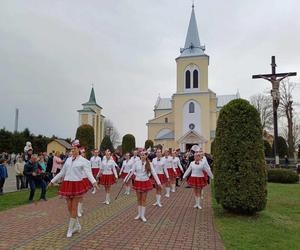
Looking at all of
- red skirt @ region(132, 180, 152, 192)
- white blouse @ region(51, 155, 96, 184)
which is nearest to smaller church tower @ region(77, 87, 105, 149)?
red skirt @ region(132, 180, 152, 192)

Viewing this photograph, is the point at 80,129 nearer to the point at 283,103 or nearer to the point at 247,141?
the point at 247,141

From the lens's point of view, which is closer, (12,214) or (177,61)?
(12,214)

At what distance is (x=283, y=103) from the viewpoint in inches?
1684

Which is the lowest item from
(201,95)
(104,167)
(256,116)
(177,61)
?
(104,167)

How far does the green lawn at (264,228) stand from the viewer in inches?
266

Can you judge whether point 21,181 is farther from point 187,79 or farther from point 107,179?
point 187,79

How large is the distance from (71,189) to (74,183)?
0.52 ft

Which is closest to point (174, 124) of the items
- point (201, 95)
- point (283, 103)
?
point (201, 95)

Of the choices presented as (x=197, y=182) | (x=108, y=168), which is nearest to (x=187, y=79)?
(x=108, y=168)

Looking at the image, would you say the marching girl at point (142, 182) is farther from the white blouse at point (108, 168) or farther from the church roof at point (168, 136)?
the church roof at point (168, 136)

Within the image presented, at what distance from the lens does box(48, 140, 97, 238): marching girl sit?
7.30m

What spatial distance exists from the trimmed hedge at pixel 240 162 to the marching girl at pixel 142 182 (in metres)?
2.06

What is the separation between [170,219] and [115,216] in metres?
1.66

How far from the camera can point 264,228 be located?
8.12 metres
